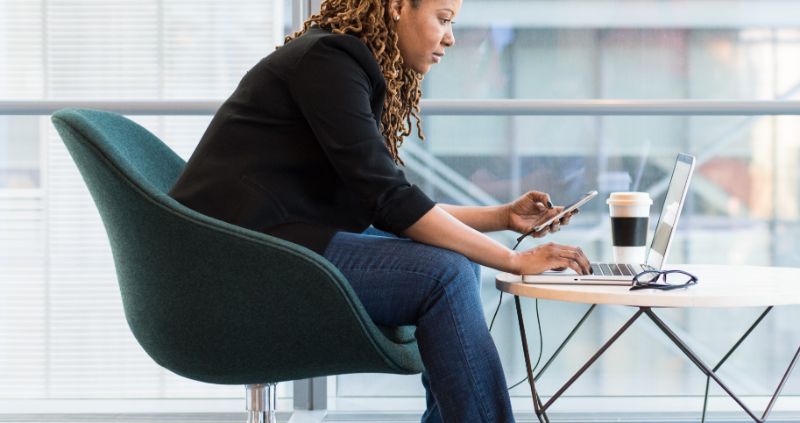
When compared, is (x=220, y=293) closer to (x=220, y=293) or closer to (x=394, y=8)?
(x=220, y=293)

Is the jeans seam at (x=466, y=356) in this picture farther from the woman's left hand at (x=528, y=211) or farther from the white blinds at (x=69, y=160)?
the white blinds at (x=69, y=160)

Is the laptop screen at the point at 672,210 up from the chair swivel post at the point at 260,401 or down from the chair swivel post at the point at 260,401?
up

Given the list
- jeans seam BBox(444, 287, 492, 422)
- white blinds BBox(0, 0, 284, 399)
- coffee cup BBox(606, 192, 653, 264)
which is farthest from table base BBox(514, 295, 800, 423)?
white blinds BBox(0, 0, 284, 399)

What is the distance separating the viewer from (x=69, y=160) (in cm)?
261

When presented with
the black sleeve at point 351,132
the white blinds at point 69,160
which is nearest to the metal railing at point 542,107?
the white blinds at point 69,160

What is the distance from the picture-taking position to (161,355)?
5.32ft

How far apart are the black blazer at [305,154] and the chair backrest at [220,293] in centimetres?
10

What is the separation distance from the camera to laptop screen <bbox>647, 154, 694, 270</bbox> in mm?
1692

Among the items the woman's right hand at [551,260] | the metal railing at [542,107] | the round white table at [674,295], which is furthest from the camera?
the metal railing at [542,107]

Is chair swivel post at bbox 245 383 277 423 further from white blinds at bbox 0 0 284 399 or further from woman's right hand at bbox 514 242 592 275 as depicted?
white blinds at bbox 0 0 284 399

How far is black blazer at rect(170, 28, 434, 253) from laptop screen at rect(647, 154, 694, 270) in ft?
1.48

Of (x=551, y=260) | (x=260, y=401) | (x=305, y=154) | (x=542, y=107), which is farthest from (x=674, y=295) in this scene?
(x=542, y=107)

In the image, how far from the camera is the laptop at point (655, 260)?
1573 mm

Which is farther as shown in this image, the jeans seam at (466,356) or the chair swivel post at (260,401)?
the chair swivel post at (260,401)
